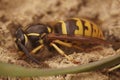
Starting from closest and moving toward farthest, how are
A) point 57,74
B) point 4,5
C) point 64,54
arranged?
point 57,74
point 64,54
point 4,5

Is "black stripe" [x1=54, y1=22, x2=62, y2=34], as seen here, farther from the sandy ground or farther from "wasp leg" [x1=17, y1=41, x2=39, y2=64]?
"wasp leg" [x1=17, y1=41, x2=39, y2=64]

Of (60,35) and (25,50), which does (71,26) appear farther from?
(25,50)

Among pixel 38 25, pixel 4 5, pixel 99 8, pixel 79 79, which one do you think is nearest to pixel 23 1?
pixel 4 5

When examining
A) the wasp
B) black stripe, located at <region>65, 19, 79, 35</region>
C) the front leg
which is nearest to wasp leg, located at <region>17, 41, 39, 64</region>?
the wasp

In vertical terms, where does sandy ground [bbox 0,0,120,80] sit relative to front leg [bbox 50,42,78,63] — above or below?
above

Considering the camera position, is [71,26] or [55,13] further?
[55,13]

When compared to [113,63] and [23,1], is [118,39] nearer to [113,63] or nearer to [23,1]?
[113,63]

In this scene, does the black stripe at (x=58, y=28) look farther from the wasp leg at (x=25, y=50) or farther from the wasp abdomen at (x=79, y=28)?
the wasp leg at (x=25, y=50)

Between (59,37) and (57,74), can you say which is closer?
(57,74)

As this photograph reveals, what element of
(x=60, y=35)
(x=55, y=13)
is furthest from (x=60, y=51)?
(x=55, y=13)
